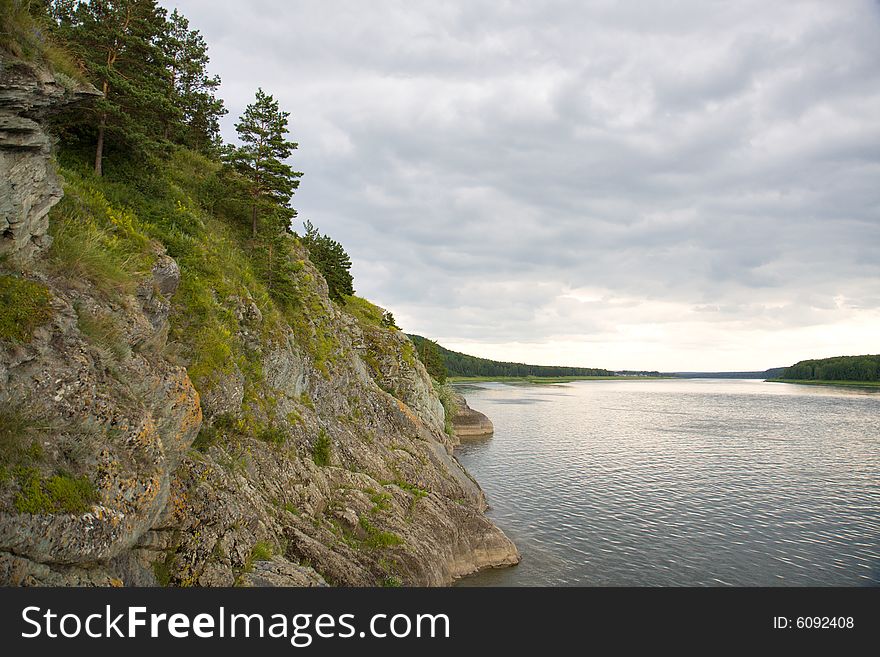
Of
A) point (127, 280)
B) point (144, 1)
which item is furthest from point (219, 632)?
point (144, 1)

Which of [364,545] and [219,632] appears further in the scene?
[364,545]

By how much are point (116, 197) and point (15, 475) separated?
1417 centimetres

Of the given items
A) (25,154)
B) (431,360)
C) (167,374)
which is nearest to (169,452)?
(167,374)

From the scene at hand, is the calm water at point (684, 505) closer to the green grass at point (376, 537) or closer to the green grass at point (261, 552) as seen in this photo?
the green grass at point (376, 537)

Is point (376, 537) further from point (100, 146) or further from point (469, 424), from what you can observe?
point (469, 424)

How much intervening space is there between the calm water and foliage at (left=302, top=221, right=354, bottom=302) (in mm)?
23385

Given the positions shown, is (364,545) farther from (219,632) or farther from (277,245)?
(277,245)

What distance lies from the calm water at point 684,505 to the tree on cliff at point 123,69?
2816cm

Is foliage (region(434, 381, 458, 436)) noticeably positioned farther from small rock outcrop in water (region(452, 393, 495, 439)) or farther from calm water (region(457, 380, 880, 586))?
calm water (region(457, 380, 880, 586))

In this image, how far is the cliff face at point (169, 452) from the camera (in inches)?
387

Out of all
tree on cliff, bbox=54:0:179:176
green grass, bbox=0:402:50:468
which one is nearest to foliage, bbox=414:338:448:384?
tree on cliff, bbox=54:0:179:176

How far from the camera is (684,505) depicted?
4006 centimetres

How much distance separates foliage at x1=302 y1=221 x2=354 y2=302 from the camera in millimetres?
42750

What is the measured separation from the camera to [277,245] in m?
30.2
